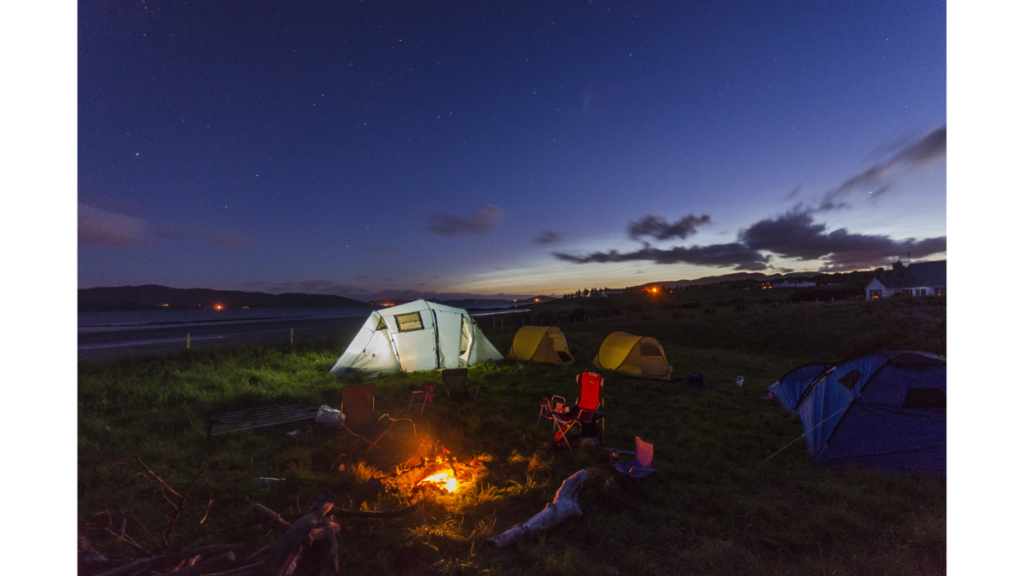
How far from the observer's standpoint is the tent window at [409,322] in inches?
407

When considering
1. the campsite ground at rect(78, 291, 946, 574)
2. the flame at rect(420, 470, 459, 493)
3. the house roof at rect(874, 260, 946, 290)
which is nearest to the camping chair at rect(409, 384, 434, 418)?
the campsite ground at rect(78, 291, 946, 574)

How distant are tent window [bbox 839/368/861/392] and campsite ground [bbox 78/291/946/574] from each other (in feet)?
3.60

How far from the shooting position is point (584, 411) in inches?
207

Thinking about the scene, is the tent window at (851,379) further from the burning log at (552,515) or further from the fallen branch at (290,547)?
the fallen branch at (290,547)

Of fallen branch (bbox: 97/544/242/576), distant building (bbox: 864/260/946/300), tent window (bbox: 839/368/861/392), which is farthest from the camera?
distant building (bbox: 864/260/946/300)

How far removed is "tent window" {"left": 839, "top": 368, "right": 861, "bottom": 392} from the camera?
493cm

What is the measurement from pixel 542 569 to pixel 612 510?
3.87 feet

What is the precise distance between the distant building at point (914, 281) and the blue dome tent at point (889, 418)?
3762cm

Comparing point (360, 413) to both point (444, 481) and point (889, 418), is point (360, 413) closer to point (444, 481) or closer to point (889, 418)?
point (444, 481)

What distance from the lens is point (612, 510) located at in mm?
3621

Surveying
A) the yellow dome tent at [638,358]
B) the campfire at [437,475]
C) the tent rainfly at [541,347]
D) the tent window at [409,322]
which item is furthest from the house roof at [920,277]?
the campfire at [437,475]

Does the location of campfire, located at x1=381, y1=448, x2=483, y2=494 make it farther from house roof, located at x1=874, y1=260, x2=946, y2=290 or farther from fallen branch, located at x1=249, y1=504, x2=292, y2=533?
house roof, located at x1=874, y1=260, x2=946, y2=290
